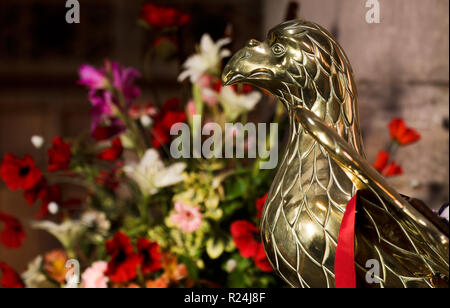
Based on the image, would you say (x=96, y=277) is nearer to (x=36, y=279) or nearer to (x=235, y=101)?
(x=36, y=279)

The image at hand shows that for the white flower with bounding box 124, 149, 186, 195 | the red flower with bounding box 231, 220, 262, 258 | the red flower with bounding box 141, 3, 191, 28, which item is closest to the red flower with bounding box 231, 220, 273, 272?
the red flower with bounding box 231, 220, 262, 258

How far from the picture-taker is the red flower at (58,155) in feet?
1.99

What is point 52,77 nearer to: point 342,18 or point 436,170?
point 342,18

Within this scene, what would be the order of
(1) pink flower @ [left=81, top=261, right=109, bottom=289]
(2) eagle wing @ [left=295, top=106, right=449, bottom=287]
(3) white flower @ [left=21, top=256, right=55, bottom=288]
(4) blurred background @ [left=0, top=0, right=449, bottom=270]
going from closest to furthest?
(2) eagle wing @ [left=295, top=106, right=449, bottom=287] → (1) pink flower @ [left=81, top=261, right=109, bottom=289] → (3) white flower @ [left=21, top=256, right=55, bottom=288] → (4) blurred background @ [left=0, top=0, right=449, bottom=270]

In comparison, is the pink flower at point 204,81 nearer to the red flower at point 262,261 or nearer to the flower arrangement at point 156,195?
the flower arrangement at point 156,195

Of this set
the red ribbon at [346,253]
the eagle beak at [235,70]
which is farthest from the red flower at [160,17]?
the red ribbon at [346,253]

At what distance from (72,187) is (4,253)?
1.02 feet

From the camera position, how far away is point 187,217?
56 cm

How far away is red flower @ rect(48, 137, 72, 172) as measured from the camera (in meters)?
0.61

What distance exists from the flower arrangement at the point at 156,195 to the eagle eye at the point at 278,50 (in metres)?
0.22

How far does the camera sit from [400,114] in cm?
69

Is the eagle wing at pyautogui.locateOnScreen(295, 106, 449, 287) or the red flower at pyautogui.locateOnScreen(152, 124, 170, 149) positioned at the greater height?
the red flower at pyautogui.locateOnScreen(152, 124, 170, 149)

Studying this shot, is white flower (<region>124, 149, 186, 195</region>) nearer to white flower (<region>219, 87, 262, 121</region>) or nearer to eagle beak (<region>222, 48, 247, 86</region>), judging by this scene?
white flower (<region>219, 87, 262, 121</region>)
